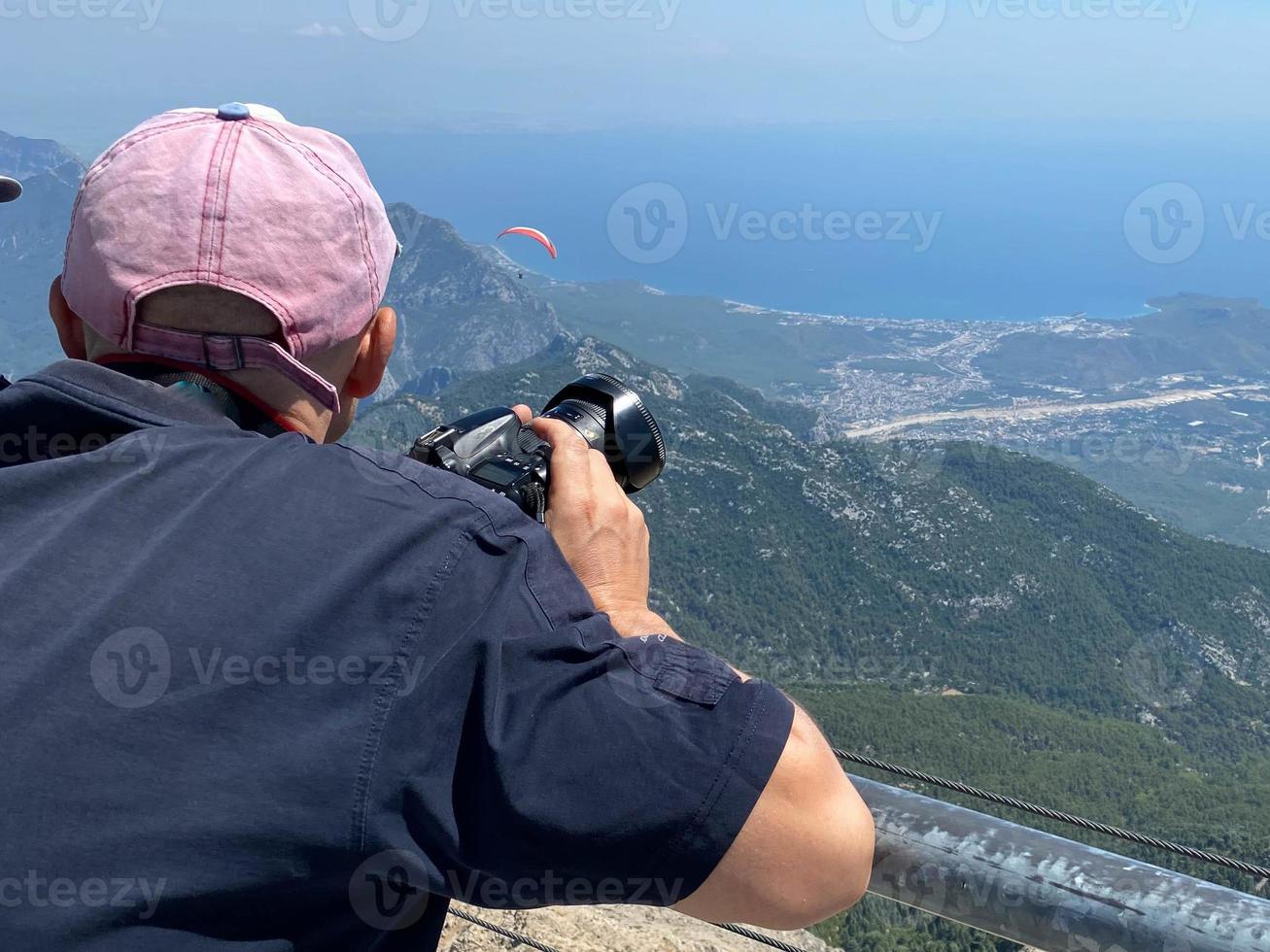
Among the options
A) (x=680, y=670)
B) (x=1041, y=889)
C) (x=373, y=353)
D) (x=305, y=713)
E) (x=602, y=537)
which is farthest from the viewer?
(x=1041, y=889)

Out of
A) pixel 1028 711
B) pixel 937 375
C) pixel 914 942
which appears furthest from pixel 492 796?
pixel 937 375

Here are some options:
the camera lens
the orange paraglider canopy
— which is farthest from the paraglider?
the camera lens

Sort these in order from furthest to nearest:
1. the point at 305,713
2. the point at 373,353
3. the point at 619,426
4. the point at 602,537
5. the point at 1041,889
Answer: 1. the point at 619,426
2. the point at 1041,889
3. the point at 373,353
4. the point at 602,537
5. the point at 305,713

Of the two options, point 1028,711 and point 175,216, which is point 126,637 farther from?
point 1028,711

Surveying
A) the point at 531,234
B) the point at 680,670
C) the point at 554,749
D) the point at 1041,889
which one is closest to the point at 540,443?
the point at 680,670

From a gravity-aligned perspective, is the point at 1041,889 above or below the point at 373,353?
below

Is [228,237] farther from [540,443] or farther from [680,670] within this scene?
[680,670]

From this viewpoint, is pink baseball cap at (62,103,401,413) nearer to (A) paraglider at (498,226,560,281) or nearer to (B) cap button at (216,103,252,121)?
(B) cap button at (216,103,252,121)
